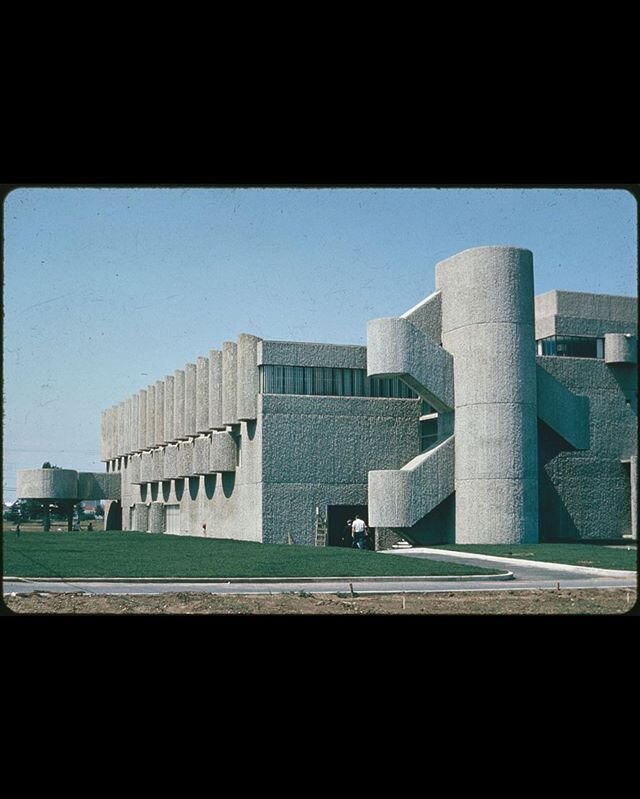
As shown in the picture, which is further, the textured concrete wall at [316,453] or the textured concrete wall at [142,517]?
the textured concrete wall at [142,517]

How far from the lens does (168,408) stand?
6412 cm

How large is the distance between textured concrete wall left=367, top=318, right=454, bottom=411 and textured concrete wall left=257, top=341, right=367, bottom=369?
3172 mm

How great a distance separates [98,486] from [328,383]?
127ft

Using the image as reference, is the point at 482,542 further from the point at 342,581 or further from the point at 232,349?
the point at 342,581

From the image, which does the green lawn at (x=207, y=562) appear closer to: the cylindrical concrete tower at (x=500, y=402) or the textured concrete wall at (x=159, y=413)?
the cylindrical concrete tower at (x=500, y=402)

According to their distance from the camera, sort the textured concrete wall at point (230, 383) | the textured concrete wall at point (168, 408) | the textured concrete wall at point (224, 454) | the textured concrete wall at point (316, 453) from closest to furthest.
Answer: the textured concrete wall at point (316, 453) → the textured concrete wall at point (230, 383) → the textured concrete wall at point (224, 454) → the textured concrete wall at point (168, 408)

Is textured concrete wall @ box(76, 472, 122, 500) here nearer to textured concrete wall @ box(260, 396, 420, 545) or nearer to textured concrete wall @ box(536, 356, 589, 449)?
textured concrete wall @ box(260, 396, 420, 545)

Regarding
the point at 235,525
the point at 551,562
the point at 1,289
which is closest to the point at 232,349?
the point at 235,525

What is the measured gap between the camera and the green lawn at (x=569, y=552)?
1297 inches

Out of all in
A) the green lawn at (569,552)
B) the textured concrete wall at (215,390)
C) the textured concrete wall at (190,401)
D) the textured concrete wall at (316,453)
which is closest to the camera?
the green lawn at (569,552)

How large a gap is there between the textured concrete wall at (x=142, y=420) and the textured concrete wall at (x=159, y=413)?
4039 millimetres

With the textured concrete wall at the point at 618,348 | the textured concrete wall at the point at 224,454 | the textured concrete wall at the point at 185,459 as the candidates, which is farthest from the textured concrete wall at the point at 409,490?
the textured concrete wall at the point at 185,459

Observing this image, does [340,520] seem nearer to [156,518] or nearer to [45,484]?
[156,518]
